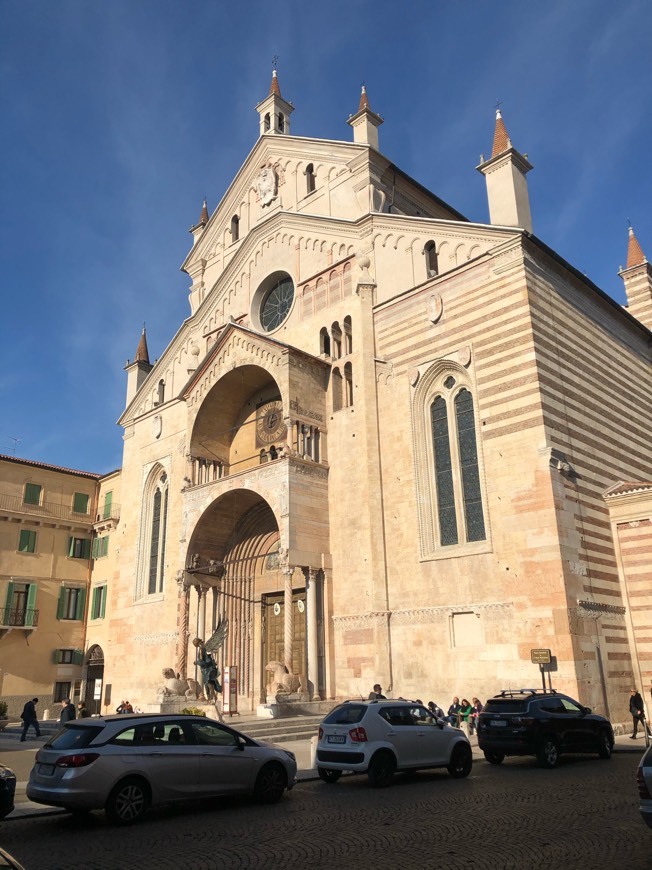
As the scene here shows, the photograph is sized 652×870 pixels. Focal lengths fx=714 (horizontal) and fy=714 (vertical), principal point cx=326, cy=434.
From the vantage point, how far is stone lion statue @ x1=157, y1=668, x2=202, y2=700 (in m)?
22.8

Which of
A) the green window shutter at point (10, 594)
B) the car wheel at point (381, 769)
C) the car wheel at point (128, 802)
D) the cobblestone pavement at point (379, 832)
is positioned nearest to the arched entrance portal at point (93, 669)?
the green window shutter at point (10, 594)

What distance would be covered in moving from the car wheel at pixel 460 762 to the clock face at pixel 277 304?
18.3 metres

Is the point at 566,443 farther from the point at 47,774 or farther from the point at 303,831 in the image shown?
the point at 47,774

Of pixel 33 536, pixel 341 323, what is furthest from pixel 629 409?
pixel 33 536

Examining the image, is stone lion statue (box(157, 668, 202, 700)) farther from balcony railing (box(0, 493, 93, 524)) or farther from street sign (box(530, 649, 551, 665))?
balcony railing (box(0, 493, 93, 524))

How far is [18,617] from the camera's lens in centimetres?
Result: 3391

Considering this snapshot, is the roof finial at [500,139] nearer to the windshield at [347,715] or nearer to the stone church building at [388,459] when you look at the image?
the stone church building at [388,459]

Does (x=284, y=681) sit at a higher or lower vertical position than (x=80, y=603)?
lower

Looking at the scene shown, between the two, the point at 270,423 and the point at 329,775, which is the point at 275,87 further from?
the point at 329,775

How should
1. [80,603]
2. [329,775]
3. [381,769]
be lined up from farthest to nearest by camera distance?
[80,603] < [329,775] < [381,769]

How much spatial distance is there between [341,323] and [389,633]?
10583 millimetres

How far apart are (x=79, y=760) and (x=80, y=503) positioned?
30962mm

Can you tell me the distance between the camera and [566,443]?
1953cm

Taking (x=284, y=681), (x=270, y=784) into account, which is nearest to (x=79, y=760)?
(x=270, y=784)
